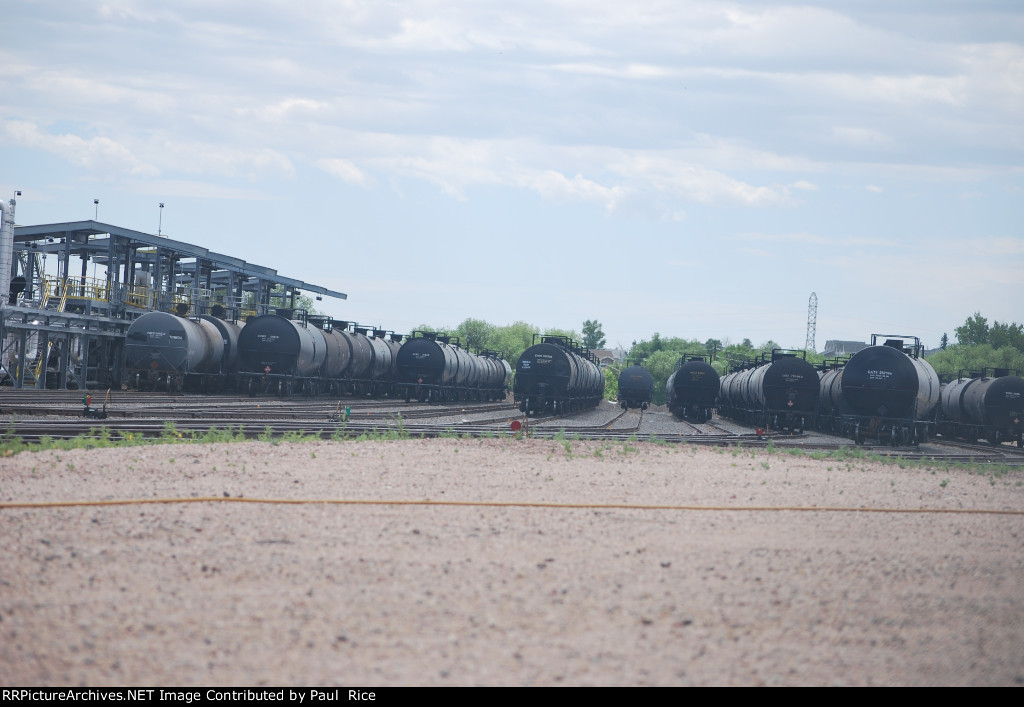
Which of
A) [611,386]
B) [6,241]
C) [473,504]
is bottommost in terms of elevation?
[473,504]

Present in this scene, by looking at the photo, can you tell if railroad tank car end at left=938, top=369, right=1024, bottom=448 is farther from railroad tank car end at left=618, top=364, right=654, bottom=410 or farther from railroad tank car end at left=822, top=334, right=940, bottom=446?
railroad tank car end at left=618, top=364, right=654, bottom=410

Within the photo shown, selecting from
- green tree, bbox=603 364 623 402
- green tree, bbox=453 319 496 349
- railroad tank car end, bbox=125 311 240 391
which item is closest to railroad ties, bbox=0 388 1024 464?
railroad tank car end, bbox=125 311 240 391

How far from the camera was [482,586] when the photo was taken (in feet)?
22.3

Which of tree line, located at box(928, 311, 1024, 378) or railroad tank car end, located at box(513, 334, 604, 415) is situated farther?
tree line, located at box(928, 311, 1024, 378)

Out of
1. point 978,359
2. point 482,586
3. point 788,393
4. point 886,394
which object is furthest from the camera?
point 978,359

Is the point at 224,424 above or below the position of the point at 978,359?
below

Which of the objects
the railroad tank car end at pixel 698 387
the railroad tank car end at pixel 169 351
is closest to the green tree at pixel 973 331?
the railroad tank car end at pixel 698 387

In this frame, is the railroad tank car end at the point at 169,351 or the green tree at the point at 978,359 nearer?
the railroad tank car end at the point at 169,351

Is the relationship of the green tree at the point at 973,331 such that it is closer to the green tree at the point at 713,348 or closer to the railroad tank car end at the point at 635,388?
the green tree at the point at 713,348

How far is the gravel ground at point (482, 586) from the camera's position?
5.29 meters

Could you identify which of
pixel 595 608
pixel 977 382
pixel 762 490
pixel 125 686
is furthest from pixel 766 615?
pixel 977 382

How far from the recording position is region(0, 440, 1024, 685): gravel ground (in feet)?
17.4

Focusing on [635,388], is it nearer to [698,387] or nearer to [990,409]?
[698,387]

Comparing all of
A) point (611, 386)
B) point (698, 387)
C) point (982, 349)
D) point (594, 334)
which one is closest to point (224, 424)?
point (698, 387)
